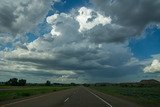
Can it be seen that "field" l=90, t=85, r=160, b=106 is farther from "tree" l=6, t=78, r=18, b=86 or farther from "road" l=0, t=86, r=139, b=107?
"tree" l=6, t=78, r=18, b=86

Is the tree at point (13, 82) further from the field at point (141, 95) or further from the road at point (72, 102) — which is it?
the road at point (72, 102)

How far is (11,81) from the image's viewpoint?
168500 millimetres

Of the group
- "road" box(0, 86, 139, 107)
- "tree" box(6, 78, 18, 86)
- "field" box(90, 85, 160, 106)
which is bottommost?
"road" box(0, 86, 139, 107)

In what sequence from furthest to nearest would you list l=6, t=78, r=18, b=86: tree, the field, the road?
l=6, t=78, r=18, b=86: tree → the field → the road

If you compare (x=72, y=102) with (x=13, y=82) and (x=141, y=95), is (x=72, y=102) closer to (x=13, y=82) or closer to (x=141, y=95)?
(x=141, y=95)

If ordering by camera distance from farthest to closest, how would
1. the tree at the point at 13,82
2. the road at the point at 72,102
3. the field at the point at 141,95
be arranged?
the tree at the point at 13,82 < the field at the point at 141,95 < the road at the point at 72,102

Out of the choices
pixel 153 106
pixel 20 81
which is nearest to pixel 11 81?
pixel 20 81

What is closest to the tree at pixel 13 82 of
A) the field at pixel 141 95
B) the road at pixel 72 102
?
the field at pixel 141 95

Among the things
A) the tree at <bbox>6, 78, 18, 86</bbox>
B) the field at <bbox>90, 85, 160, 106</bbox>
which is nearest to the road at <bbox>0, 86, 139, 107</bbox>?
the field at <bbox>90, 85, 160, 106</bbox>

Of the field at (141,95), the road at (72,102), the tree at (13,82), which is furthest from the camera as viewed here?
the tree at (13,82)

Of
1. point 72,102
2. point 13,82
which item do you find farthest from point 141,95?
point 13,82

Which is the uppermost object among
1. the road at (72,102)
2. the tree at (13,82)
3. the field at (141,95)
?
the tree at (13,82)

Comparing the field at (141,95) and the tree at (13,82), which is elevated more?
the tree at (13,82)

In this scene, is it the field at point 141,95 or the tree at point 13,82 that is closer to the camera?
the field at point 141,95
